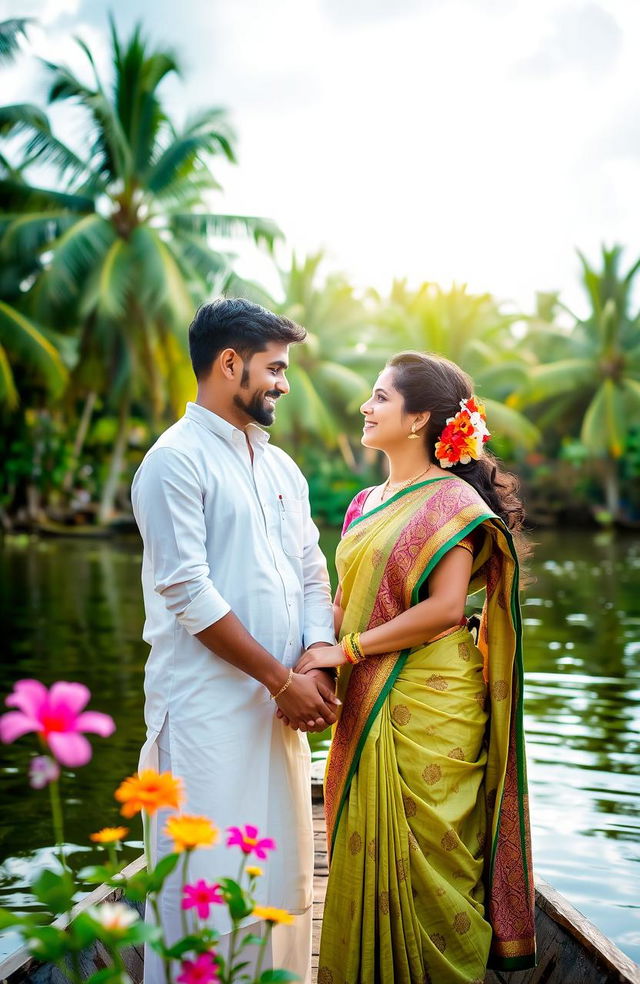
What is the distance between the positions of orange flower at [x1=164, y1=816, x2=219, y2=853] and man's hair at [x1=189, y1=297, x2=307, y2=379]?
4.17ft

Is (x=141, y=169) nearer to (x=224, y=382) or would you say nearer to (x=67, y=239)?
(x=67, y=239)

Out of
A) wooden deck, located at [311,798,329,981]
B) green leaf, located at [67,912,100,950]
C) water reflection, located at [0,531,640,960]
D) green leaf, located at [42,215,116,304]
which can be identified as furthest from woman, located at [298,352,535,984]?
green leaf, located at [42,215,116,304]

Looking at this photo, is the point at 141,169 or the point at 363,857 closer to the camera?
the point at 363,857

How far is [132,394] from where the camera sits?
21.2 m

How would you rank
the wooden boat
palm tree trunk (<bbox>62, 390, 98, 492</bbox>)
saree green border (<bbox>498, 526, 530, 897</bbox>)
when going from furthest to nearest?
palm tree trunk (<bbox>62, 390, 98, 492</bbox>), saree green border (<bbox>498, 526, 530, 897</bbox>), the wooden boat

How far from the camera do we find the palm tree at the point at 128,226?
18422 mm

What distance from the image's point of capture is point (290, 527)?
2.47 metres

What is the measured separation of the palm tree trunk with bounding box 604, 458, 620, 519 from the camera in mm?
27000

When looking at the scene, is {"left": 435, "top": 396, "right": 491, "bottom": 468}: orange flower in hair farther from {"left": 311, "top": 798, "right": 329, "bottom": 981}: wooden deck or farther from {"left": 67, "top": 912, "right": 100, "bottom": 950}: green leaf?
{"left": 67, "top": 912, "right": 100, "bottom": 950}: green leaf

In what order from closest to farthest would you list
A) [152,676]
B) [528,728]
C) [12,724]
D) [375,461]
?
[12,724] → [152,676] → [528,728] → [375,461]

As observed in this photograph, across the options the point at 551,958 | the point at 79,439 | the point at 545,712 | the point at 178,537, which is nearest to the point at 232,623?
the point at 178,537

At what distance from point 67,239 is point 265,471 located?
17078mm

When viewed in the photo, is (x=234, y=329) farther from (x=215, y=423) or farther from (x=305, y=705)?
(x=305, y=705)

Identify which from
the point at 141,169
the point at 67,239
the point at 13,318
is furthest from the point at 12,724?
the point at 141,169
